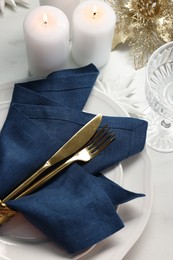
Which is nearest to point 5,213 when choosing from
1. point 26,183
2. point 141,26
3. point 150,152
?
point 26,183

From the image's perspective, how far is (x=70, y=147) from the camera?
44cm

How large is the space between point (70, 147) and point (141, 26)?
8.8 inches

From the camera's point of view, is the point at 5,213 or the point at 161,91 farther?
the point at 161,91

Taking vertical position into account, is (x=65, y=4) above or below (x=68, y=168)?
above

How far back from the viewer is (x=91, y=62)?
0.54 meters

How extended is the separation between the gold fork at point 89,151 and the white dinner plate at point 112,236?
3cm

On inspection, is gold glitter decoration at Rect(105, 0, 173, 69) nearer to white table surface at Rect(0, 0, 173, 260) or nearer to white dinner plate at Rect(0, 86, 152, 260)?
white table surface at Rect(0, 0, 173, 260)

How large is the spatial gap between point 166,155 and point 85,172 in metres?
0.13

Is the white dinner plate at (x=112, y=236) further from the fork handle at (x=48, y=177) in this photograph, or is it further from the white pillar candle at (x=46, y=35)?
the white pillar candle at (x=46, y=35)

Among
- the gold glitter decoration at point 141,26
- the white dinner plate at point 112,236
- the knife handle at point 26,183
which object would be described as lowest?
the white dinner plate at point 112,236

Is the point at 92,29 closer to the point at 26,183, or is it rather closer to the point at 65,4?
the point at 65,4

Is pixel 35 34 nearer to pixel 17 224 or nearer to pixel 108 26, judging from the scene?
pixel 108 26

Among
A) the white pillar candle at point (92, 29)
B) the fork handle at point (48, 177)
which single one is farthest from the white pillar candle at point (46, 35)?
the fork handle at point (48, 177)

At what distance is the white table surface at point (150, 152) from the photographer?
0.45m
